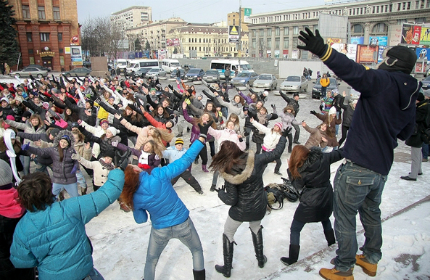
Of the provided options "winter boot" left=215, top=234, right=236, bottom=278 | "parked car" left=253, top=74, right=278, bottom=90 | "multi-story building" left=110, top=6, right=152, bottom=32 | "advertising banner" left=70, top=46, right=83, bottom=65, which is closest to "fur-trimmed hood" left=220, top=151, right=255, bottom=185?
→ "winter boot" left=215, top=234, right=236, bottom=278

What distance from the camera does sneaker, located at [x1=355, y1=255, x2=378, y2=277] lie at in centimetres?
300

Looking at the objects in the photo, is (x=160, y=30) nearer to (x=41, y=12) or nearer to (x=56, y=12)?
(x=56, y=12)

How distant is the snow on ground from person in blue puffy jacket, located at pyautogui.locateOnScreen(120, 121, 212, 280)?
76cm

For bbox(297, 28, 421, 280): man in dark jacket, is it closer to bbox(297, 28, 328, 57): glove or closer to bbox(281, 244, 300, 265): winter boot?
bbox(297, 28, 328, 57): glove

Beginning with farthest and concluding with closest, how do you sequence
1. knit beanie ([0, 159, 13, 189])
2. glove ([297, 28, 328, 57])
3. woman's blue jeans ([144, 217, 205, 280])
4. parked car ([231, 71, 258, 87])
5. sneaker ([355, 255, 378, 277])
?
parked car ([231, 71, 258, 87])
woman's blue jeans ([144, 217, 205, 280])
sneaker ([355, 255, 378, 277])
knit beanie ([0, 159, 13, 189])
glove ([297, 28, 328, 57])

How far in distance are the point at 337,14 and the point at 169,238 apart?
9019 cm

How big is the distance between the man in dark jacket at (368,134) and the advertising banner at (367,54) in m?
39.5

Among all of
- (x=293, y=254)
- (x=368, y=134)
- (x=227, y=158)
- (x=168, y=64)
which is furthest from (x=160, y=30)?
(x=368, y=134)

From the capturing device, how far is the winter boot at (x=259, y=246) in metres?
3.68

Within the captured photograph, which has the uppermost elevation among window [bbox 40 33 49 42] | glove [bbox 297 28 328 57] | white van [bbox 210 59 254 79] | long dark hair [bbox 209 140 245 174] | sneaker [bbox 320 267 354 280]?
window [bbox 40 33 49 42]

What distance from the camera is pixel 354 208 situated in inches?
109

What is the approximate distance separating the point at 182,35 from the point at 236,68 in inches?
3969

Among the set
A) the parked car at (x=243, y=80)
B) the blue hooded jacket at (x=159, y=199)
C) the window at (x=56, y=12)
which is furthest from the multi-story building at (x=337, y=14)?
the blue hooded jacket at (x=159, y=199)

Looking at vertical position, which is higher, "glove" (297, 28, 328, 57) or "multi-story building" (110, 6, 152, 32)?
"multi-story building" (110, 6, 152, 32)
